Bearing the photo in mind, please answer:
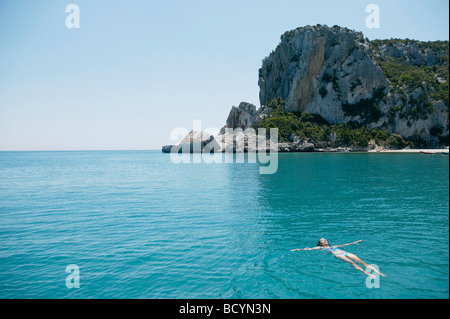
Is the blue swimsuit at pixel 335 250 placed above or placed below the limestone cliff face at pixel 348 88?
below

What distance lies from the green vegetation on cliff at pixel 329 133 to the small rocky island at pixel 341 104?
0.31 metres

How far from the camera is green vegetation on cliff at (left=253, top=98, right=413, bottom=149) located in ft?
372

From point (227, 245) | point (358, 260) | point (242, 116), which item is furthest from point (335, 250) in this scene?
point (242, 116)

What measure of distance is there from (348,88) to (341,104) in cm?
729

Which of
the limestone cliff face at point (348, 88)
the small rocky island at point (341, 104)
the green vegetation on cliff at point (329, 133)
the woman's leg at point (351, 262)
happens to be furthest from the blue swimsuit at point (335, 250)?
the limestone cliff face at point (348, 88)

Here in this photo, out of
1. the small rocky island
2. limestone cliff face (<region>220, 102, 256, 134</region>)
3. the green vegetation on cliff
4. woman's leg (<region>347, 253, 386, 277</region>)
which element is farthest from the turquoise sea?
limestone cliff face (<region>220, 102, 256, 134</region>)

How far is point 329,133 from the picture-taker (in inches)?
4658

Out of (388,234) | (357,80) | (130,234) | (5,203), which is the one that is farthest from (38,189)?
(357,80)

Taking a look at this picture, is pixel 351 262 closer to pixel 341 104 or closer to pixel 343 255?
pixel 343 255

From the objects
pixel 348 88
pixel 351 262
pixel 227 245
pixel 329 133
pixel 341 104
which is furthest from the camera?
pixel 341 104

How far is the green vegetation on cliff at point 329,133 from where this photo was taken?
113 meters

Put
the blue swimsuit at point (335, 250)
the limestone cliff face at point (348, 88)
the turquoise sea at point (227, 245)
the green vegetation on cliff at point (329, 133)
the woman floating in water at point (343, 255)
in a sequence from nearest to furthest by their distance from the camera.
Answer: the turquoise sea at point (227, 245), the woman floating in water at point (343, 255), the blue swimsuit at point (335, 250), the green vegetation on cliff at point (329, 133), the limestone cliff face at point (348, 88)
